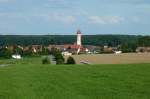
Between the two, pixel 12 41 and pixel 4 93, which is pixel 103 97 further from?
pixel 12 41

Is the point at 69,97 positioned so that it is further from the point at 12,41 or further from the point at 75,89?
the point at 12,41

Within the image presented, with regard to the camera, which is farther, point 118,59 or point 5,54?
point 5,54

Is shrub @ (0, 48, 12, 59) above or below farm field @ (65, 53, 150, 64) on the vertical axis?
below

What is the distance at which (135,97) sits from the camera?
505 inches

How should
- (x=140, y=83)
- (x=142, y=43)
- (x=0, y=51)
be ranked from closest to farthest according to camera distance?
(x=140, y=83)
(x=0, y=51)
(x=142, y=43)

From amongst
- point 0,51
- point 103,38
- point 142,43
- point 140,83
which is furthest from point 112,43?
point 140,83

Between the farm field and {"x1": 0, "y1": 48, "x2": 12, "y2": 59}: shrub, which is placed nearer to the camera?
the farm field

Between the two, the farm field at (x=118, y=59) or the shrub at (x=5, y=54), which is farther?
the shrub at (x=5, y=54)

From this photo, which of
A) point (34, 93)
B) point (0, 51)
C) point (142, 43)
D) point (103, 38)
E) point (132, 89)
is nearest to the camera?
point (34, 93)

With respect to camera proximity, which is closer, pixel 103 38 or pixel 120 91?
pixel 120 91

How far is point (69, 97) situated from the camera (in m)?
12.9

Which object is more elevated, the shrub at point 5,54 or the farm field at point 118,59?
the farm field at point 118,59

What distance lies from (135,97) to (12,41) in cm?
18134

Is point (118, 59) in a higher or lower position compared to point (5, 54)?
higher
